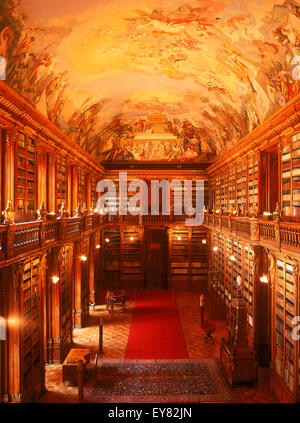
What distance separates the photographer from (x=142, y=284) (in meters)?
21.1

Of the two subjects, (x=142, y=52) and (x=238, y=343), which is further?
(x=142, y=52)

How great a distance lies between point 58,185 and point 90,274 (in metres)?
6.35

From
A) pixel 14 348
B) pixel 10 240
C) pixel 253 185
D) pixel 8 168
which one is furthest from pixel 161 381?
pixel 253 185

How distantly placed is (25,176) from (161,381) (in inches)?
287

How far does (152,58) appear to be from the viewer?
11.8 metres

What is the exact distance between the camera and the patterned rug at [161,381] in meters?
8.44

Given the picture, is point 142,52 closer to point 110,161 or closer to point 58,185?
point 58,185

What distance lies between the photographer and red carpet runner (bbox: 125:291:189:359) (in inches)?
446

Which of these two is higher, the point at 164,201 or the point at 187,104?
the point at 187,104

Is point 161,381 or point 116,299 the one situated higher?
point 116,299

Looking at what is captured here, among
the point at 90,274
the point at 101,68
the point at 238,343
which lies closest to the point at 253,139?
the point at 101,68

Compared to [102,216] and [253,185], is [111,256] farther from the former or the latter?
[253,185]

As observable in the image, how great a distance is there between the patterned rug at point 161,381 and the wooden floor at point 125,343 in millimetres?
539

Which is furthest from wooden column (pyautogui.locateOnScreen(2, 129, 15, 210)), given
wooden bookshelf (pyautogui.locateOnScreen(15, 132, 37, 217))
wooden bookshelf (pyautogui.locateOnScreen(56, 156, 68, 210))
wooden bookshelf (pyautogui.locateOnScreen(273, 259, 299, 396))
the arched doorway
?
the arched doorway
